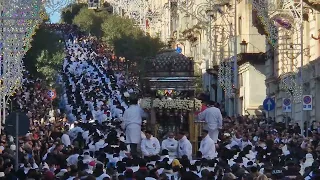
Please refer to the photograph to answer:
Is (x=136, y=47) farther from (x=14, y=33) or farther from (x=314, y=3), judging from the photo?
(x=14, y=33)

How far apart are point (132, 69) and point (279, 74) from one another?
2844 cm

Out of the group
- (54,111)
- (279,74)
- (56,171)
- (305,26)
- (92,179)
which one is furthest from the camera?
(54,111)

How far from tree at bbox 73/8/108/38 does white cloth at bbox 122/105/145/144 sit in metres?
88.4

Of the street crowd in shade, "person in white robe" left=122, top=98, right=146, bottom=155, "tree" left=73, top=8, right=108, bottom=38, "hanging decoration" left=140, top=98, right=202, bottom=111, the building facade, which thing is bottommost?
the street crowd in shade

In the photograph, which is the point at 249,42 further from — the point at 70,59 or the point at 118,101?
the point at 70,59

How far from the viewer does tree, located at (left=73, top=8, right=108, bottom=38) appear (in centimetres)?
12116

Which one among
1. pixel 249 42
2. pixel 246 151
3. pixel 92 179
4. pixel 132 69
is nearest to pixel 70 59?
pixel 132 69

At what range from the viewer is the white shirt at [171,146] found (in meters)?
29.0

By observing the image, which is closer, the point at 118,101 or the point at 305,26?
the point at 305,26

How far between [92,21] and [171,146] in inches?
3786

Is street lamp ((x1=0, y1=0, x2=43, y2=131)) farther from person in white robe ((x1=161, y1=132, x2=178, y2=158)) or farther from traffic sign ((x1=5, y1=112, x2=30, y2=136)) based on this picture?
traffic sign ((x1=5, y1=112, x2=30, y2=136))

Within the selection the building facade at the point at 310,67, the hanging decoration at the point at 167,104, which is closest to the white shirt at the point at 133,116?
the hanging decoration at the point at 167,104

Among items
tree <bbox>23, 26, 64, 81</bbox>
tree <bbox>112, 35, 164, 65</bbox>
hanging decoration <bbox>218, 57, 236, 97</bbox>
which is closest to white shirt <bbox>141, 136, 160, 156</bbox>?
hanging decoration <bbox>218, 57, 236, 97</bbox>

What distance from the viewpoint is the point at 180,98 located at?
104ft
